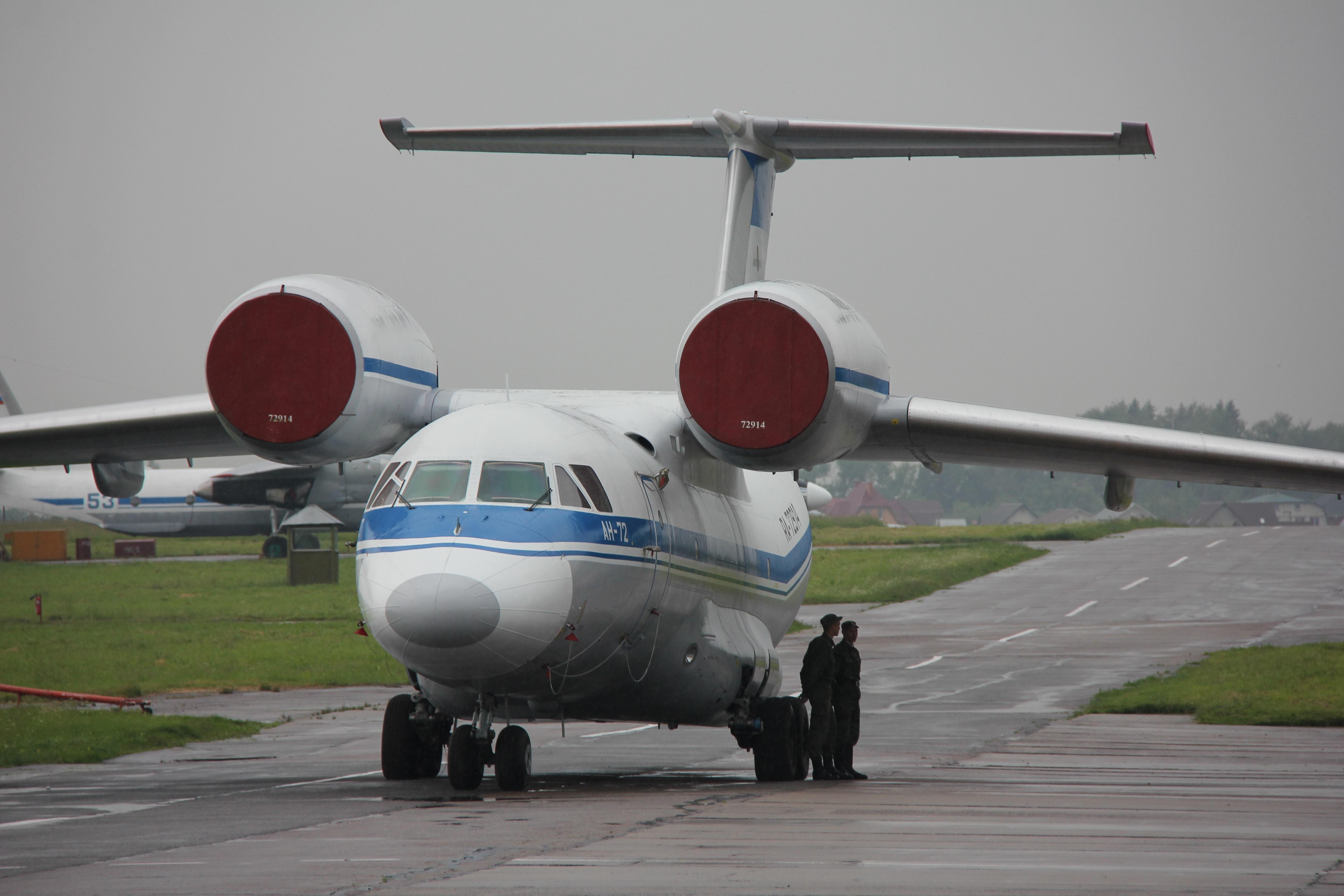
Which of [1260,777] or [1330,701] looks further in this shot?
[1330,701]

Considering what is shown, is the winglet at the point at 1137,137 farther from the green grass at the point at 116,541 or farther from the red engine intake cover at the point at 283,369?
the green grass at the point at 116,541

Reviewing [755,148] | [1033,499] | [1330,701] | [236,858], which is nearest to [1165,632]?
→ [1330,701]

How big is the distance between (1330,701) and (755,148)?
1048 cm

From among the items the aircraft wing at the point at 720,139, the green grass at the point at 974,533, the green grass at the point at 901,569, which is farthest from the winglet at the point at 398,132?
the green grass at the point at 974,533

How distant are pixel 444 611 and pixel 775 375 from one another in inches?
129

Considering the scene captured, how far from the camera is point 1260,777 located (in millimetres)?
11812

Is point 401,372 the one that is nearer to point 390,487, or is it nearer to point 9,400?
point 390,487

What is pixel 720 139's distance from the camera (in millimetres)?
14766

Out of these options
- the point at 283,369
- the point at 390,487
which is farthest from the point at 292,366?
the point at 390,487

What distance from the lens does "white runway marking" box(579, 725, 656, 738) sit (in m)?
17.2

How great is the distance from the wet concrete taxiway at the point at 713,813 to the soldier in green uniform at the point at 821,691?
0.47 m

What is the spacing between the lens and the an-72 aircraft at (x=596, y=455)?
9953 mm

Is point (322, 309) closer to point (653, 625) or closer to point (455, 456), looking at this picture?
point (455, 456)

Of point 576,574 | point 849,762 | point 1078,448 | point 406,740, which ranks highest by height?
point 1078,448
